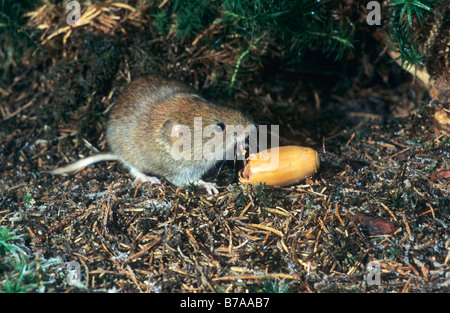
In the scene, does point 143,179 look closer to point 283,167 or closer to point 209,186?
point 209,186

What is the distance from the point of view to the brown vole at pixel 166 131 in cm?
378

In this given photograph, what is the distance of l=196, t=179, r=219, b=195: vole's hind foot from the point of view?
3.67 m

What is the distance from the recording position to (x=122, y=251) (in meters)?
3.13

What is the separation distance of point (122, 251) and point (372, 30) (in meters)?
3.37

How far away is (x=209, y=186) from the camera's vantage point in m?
3.74

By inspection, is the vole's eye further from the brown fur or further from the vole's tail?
the vole's tail

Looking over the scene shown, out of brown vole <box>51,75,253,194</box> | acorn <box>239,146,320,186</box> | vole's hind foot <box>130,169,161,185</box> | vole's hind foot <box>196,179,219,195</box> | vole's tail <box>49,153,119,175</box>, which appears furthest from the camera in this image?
vole's tail <box>49,153,119,175</box>

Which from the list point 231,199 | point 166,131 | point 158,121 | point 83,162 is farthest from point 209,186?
point 83,162

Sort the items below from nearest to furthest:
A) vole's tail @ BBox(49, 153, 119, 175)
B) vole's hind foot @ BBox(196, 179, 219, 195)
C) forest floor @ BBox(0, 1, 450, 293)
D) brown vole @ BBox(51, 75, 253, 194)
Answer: forest floor @ BBox(0, 1, 450, 293), vole's hind foot @ BBox(196, 179, 219, 195), brown vole @ BBox(51, 75, 253, 194), vole's tail @ BBox(49, 153, 119, 175)

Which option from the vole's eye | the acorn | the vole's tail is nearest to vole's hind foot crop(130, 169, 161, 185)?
the vole's tail

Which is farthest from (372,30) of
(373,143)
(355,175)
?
(355,175)

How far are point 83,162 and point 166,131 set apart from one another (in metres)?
0.95

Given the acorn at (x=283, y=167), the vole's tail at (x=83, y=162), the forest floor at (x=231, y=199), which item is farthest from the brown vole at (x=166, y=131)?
the acorn at (x=283, y=167)

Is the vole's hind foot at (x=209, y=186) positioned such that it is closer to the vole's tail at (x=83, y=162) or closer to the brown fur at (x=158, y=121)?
the brown fur at (x=158, y=121)
